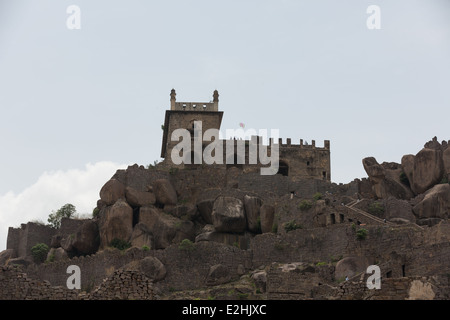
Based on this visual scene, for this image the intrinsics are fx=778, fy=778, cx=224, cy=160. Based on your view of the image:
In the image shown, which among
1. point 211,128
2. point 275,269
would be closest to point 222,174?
point 211,128

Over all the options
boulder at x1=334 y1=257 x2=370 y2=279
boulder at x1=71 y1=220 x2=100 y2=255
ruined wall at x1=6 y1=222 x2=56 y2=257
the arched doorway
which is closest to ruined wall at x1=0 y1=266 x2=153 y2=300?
boulder at x1=334 y1=257 x2=370 y2=279

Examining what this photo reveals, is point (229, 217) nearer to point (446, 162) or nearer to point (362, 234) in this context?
point (362, 234)

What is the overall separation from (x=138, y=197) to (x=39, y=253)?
1105 centimetres

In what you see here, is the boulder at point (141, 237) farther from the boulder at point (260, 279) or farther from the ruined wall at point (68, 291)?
the ruined wall at point (68, 291)

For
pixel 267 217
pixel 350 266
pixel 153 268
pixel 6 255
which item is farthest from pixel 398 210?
pixel 6 255

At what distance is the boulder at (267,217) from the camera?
62562mm

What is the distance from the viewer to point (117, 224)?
67.2 meters

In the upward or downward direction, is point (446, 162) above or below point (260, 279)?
above

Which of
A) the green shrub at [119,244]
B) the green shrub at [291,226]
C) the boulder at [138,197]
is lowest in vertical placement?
the green shrub at [119,244]

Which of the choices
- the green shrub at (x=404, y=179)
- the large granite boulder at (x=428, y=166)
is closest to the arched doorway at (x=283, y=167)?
the green shrub at (x=404, y=179)

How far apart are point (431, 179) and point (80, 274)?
3031 centimetres

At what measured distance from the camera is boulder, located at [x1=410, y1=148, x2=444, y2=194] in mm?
66125

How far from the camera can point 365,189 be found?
Result: 69500mm

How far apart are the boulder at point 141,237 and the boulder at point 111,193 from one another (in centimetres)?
472
